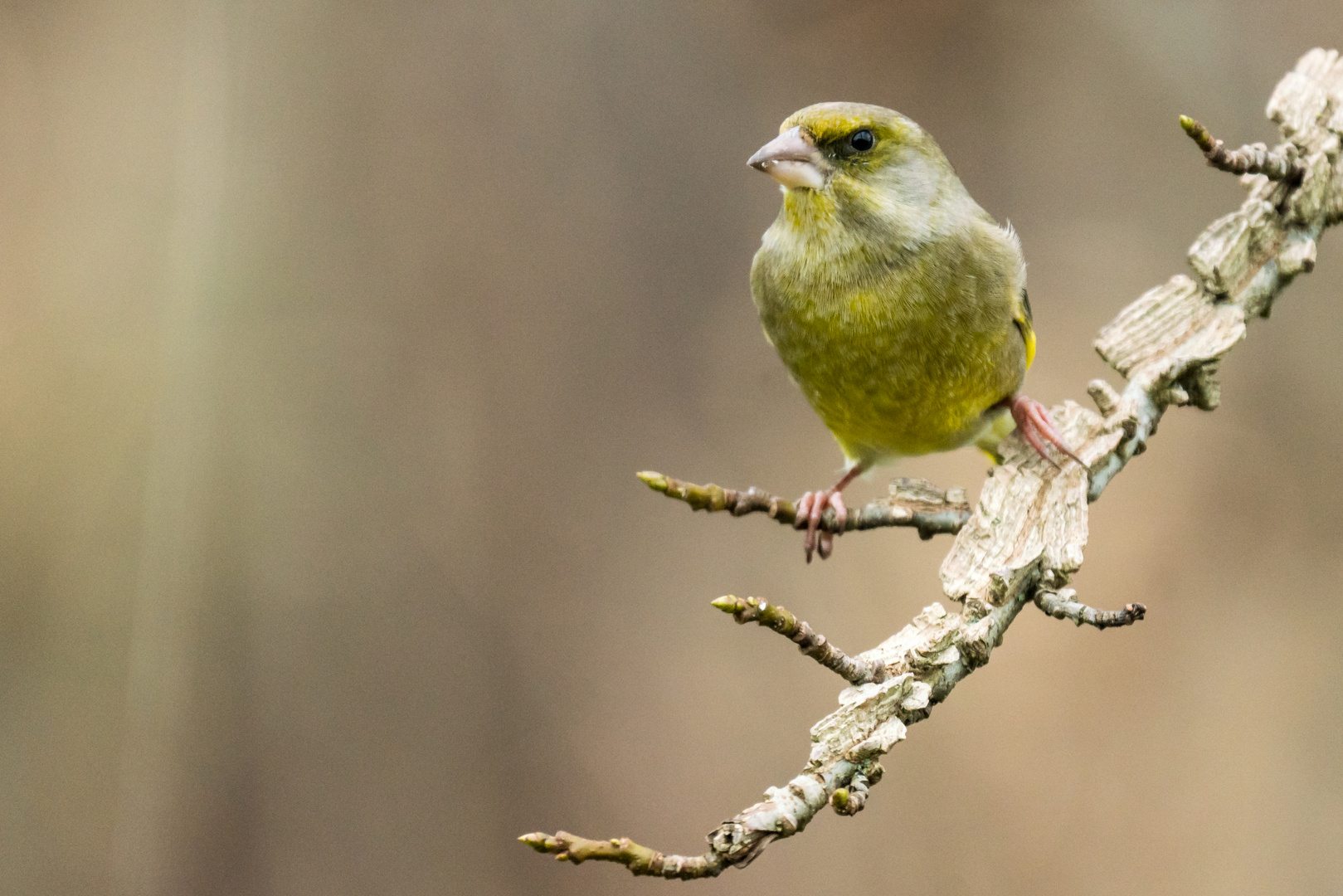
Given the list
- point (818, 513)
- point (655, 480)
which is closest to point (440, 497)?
point (818, 513)

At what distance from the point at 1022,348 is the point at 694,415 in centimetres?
127

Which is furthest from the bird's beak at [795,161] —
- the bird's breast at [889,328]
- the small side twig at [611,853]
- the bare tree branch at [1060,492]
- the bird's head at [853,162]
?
the small side twig at [611,853]

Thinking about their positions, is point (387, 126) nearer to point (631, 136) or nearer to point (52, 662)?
point (631, 136)

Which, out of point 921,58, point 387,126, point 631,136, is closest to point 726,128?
point 631,136

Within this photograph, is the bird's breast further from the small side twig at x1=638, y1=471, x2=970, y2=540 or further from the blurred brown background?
the blurred brown background

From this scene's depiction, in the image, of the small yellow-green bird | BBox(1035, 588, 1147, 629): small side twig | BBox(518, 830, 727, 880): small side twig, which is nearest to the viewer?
BBox(518, 830, 727, 880): small side twig

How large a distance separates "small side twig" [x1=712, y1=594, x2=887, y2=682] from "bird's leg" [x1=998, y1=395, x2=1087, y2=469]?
0.79 meters

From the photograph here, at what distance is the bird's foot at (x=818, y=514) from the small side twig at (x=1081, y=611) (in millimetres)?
721

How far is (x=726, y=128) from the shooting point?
354cm

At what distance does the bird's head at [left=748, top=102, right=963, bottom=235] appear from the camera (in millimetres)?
2068

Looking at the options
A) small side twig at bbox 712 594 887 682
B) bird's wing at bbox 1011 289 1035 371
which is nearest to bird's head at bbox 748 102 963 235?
bird's wing at bbox 1011 289 1035 371

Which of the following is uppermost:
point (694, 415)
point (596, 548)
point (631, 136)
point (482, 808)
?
point (631, 136)

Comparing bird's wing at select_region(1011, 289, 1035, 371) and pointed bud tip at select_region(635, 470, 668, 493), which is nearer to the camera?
pointed bud tip at select_region(635, 470, 668, 493)

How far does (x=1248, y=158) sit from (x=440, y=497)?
2259mm
